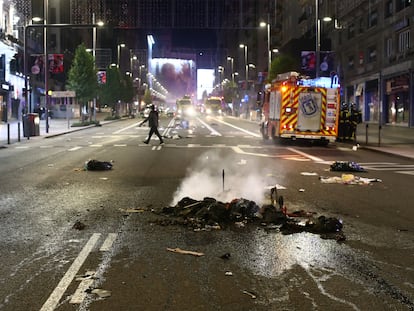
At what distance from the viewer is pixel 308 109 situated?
2516 centimetres

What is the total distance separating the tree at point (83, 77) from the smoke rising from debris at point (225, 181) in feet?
115

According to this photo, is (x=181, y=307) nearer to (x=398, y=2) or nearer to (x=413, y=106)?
(x=413, y=106)

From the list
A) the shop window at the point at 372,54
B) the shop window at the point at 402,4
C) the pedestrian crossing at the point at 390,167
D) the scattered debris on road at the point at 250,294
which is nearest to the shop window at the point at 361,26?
the shop window at the point at 372,54

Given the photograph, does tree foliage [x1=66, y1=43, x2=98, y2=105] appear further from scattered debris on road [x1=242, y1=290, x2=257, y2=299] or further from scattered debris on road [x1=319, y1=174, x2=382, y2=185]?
scattered debris on road [x1=242, y1=290, x2=257, y2=299]

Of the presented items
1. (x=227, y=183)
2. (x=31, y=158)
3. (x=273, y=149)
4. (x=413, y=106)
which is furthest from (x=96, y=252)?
(x=413, y=106)

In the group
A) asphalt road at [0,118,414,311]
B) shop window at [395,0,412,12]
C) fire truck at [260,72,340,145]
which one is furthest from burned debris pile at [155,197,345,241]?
shop window at [395,0,412,12]

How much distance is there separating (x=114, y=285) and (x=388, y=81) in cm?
4405

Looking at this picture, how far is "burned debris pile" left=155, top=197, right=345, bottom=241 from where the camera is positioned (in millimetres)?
8086

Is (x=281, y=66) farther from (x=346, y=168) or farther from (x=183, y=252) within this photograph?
(x=183, y=252)

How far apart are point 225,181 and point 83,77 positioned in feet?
133

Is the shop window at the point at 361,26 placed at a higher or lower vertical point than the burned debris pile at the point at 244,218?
higher

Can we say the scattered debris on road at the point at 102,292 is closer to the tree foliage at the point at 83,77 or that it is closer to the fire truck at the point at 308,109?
the fire truck at the point at 308,109

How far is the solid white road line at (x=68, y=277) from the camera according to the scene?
4.95 meters

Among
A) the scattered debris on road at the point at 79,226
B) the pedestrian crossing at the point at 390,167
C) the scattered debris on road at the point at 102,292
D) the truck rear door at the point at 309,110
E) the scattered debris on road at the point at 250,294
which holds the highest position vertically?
Answer: the truck rear door at the point at 309,110
